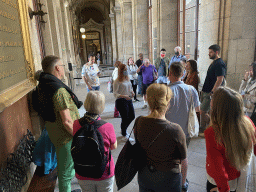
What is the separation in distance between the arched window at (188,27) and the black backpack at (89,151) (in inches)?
213

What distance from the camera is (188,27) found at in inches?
260

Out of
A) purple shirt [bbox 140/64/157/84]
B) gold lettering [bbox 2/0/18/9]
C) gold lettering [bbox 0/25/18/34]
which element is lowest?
purple shirt [bbox 140/64/157/84]

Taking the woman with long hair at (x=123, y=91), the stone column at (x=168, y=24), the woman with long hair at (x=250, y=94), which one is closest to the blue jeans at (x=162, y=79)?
the stone column at (x=168, y=24)

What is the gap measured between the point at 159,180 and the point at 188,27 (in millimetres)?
6259

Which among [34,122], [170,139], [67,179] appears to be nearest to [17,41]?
[34,122]

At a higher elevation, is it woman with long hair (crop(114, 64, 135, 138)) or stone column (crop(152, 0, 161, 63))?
stone column (crop(152, 0, 161, 63))

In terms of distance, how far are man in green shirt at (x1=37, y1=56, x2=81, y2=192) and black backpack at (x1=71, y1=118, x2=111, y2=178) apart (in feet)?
1.51

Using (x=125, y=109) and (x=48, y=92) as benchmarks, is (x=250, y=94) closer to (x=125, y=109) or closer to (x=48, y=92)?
(x=125, y=109)

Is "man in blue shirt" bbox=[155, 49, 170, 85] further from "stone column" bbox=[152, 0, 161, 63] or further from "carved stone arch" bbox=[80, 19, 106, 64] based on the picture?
"carved stone arch" bbox=[80, 19, 106, 64]

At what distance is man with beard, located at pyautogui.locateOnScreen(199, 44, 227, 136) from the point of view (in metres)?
3.61

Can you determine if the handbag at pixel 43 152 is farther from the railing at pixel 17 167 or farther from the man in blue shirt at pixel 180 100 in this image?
the man in blue shirt at pixel 180 100

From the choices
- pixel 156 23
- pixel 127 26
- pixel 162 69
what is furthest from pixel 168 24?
pixel 127 26

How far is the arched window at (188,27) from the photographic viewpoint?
591 centimetres

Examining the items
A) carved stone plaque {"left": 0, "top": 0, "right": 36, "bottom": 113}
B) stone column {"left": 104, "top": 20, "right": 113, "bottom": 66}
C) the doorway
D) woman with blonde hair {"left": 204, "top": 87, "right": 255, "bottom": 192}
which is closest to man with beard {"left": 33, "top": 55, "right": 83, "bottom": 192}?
carved stone plaque {"left": 0, "top": 0, "right": 36, "bottom": 113}
